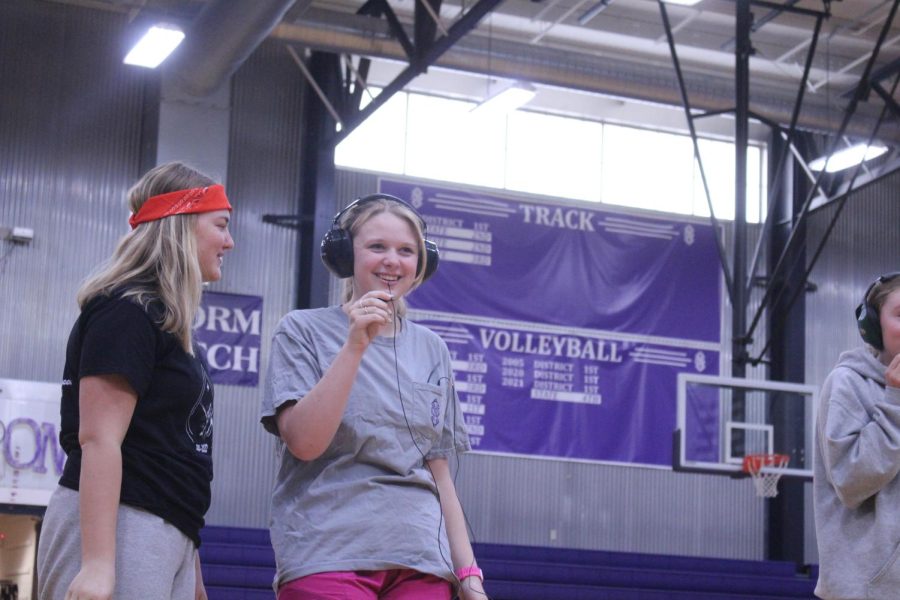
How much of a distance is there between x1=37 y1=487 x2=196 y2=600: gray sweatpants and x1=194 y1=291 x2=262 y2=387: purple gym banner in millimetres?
10780

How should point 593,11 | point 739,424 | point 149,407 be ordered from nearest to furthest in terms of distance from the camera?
point 149,407 < point 739,424 < point 593,11

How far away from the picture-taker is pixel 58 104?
13250 mm

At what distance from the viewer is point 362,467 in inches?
109

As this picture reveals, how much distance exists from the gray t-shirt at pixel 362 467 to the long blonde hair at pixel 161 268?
25 cm

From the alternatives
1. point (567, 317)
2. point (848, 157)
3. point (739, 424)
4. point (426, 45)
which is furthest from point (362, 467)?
point (848, 157)

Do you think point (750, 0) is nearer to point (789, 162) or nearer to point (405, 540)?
point (789, 162)

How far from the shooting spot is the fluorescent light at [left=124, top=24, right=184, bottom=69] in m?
11.4

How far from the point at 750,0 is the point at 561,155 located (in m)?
3.55

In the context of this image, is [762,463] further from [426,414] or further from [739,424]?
[426,414]

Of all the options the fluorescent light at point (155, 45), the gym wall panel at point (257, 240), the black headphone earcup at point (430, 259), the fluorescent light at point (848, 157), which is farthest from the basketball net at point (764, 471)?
the black headphone earcup at point (430, 259)

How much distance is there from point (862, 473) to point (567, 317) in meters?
11.5

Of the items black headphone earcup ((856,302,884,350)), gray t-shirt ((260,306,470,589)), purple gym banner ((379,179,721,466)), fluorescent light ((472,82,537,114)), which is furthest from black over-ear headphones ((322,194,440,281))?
purple gym banner ((379,179,721,466))

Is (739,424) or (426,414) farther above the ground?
(739,424)

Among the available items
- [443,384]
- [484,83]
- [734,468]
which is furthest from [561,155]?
[443,384]
